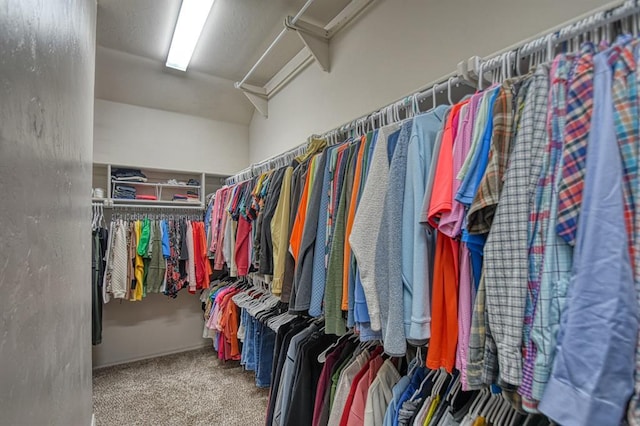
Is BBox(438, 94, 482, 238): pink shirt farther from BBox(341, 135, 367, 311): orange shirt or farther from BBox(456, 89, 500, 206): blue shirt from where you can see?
BBox(341, 135, 367, 311): orange shirt

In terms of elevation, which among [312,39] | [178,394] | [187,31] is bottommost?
[178,394]

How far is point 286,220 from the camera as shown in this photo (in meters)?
1.61

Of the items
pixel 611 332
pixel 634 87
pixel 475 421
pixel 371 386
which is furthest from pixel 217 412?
pixel 634 87

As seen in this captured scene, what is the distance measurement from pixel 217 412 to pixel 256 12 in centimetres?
311

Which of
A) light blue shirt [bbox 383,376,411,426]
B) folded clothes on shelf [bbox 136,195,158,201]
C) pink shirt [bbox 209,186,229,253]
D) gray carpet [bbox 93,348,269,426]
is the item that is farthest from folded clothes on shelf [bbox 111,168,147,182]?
light blue shirt [bbox 383,376,411,426]

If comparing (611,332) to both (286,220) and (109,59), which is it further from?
(109,59)

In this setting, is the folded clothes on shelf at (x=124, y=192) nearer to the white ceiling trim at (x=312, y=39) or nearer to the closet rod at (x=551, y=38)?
the white ceiling trim at (x=312, y=39)

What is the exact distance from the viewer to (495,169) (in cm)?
73

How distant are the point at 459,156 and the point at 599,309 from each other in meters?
0.48

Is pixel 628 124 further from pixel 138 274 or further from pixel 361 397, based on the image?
pixel 138 274

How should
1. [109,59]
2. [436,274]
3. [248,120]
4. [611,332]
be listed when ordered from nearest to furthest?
[611,332] → [436,274] → [109,59] → [248,120]

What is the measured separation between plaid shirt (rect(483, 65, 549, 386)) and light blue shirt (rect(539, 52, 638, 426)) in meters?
0.08

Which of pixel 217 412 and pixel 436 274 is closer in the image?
pixel 436 274

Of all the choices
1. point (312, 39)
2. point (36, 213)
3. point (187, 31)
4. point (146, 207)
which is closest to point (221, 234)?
point (146, 207)
